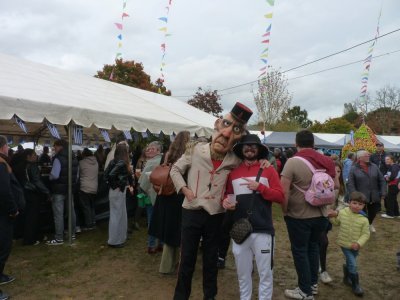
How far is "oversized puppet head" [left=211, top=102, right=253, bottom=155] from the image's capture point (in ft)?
9.76

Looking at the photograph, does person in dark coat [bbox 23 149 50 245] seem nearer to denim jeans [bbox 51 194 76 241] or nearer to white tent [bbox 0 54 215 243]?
denim jeans [bbox 51 194 76 241]

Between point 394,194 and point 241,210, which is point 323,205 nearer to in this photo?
point 241,210

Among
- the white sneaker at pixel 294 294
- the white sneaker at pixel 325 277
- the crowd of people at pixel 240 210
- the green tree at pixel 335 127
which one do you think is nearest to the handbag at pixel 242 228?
the crowd of people at pixel 240 210

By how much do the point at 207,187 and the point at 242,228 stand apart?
0.49m

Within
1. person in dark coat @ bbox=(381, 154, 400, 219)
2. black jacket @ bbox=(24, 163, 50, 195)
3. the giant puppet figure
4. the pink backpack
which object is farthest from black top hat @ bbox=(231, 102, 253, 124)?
person in dark coat @ bbox=(381, 154, 400, 219)

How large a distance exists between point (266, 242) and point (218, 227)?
51cm

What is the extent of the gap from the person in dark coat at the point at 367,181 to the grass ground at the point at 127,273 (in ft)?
2.89

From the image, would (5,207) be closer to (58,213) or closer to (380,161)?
(58,213)

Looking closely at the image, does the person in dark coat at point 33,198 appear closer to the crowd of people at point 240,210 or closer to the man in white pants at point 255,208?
the crowd of people at point 240,210

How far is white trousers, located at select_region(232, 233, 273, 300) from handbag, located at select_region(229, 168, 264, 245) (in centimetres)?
8

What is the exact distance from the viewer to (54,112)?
4.76 metres

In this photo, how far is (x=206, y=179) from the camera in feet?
9.79

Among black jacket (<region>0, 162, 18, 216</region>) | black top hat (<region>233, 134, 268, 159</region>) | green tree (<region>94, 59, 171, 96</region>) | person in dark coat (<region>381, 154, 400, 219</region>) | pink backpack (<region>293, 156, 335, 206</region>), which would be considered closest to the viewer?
black top hat (<region>233, 134, 268, 159</region>)

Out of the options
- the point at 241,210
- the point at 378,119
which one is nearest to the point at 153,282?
the point at 241,210
